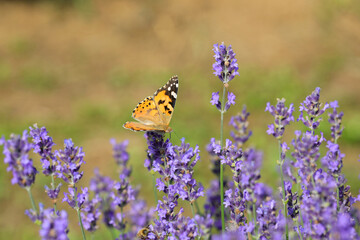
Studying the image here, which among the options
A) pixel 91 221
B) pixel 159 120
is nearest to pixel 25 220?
pixel 159 120

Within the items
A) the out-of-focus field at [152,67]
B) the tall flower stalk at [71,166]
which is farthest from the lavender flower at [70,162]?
the out-of-focus field at [152,67]

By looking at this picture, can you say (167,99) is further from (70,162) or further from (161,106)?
(70,162)

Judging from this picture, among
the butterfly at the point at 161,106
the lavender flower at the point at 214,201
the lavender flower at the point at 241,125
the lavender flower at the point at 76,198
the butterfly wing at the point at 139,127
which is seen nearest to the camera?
the lavender flower at the point at 241,125

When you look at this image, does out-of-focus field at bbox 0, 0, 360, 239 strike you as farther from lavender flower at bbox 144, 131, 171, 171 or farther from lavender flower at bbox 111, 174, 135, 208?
lavender flower at bbox 111, 174, 135, 208

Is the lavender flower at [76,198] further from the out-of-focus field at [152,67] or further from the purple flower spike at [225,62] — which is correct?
the out-of-focus field at [152,67]

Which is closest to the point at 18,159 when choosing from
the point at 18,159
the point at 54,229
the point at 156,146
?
the point at 18,159

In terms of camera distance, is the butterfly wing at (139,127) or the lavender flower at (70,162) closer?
the lavender flower at (70,162)

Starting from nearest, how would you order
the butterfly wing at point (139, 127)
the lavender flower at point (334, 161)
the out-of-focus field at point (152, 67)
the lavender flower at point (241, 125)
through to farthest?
the lavender flower at point (241, 125)
the lavender flower at point (334, 161)
the butterfly wing at point (139, 127)
the out-of-focus field at point (152, 67)
